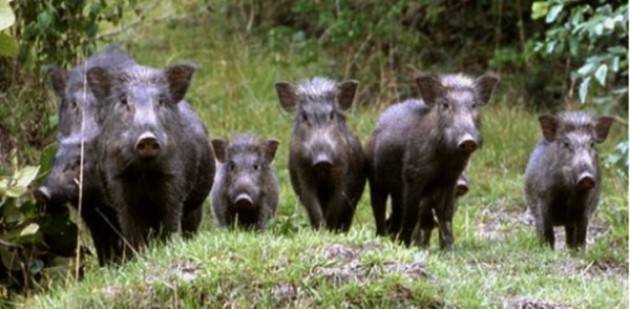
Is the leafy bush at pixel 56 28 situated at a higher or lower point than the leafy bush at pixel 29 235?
higher

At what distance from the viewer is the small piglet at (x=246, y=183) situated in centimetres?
1073

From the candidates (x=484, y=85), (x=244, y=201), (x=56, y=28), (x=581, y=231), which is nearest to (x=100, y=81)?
(x=244, y=201)

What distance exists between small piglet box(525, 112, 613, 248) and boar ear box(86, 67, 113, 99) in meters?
3.47

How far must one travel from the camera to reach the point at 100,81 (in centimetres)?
944

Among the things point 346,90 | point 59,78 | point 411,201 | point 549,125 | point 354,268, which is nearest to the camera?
point 354,268

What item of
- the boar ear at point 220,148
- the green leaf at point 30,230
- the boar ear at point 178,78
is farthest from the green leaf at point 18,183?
the boar ear at point 220,148

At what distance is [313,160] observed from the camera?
34.1 feet

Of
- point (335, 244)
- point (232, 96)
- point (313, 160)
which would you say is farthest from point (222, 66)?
point (335, 244)

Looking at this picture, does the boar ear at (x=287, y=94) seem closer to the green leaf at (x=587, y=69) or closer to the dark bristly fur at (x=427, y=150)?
the dark bristly fur at (x=427, y=150)

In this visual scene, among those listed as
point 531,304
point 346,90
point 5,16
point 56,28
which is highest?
point 5,16

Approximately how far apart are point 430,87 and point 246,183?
139 cm

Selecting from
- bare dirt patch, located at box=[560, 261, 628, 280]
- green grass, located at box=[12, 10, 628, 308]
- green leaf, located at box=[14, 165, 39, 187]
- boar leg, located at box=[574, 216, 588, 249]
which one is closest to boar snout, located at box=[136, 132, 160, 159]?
green grass, located at box=[12, 10, 628, 308]

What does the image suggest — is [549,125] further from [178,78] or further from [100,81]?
[100,81]

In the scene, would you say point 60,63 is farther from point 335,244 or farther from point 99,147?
point 335,244
